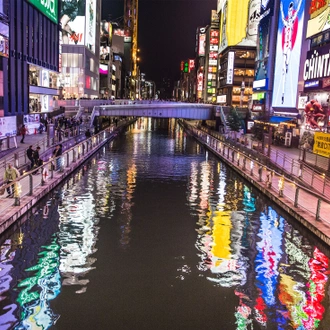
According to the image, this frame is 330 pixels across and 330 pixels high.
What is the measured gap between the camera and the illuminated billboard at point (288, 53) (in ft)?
181

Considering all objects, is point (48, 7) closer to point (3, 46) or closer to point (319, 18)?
point (3, 46)

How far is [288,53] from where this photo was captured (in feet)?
194

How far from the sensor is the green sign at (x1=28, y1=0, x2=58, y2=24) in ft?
195

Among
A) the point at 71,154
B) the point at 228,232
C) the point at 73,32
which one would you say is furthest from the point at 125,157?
the point at 73,32

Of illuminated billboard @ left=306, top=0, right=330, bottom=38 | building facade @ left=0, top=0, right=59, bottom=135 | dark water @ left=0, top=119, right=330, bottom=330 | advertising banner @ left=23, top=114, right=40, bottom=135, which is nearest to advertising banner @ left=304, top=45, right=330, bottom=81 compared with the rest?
illuminated billboard @ left=306, top=0, right=330, bottom=38

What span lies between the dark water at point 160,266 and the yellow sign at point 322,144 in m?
5.19

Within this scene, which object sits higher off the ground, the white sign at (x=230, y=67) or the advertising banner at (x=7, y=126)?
the white sign at (x=230, y=67)

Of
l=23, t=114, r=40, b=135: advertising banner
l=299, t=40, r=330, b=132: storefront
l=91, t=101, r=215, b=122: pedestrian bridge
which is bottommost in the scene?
l=23, t=114, r=40, b=135: advertising banner

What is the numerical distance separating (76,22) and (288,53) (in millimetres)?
61882

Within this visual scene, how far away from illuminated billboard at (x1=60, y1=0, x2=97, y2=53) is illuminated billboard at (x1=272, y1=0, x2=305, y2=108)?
5454 centimetres

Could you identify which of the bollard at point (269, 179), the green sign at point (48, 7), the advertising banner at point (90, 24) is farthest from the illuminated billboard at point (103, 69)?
the bollard at point (269, 179)

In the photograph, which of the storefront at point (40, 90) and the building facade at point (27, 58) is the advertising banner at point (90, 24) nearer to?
the building facade at point (27, 58)

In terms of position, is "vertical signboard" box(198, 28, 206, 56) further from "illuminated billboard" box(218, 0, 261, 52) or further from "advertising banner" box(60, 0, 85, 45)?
"advertising banner" box(60, 0, 85, 45)

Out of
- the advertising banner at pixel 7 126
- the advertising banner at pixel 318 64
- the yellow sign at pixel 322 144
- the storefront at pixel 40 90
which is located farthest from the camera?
the storefront at pixel 40 90
